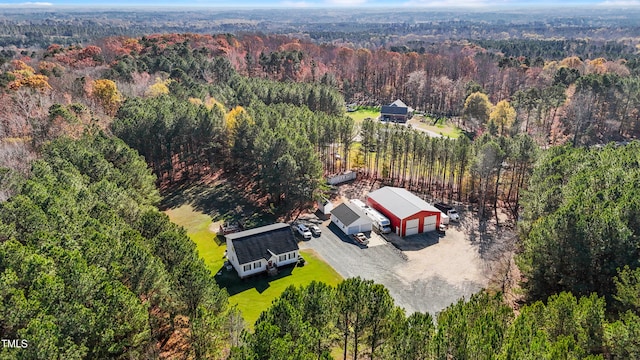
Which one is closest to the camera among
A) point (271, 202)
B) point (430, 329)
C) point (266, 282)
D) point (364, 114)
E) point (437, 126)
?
point (430, 329)

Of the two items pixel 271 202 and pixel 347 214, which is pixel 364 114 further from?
pixel 347 214

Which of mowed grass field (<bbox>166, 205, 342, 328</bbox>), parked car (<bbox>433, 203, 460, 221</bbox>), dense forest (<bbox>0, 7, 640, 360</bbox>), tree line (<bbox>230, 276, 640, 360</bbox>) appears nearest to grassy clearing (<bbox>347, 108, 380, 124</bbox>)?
dense forest (<bbox>0, 7, 640, 360</bbox>)

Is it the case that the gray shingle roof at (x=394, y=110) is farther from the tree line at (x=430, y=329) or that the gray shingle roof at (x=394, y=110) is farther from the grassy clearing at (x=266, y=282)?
the tree line at (x=430, y=329)

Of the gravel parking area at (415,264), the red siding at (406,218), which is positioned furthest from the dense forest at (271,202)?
the red siding at (406,218)

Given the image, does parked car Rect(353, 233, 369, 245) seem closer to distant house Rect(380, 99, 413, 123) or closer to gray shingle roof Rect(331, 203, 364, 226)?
gray shingle roof Rect(331, 203, 364, 226)

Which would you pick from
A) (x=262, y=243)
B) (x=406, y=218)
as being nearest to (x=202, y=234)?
(x=262, y=243)

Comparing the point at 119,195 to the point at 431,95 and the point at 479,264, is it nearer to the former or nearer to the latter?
the point at 479,264
